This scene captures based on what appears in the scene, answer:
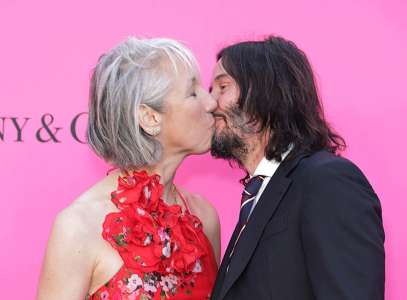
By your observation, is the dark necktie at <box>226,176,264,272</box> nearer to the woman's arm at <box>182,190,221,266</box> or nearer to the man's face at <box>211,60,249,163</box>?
the man's face at <box>211,60,249,163</box>

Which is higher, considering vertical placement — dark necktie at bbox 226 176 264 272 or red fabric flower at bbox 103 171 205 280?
dark necktie at bbox 226 176 264 272

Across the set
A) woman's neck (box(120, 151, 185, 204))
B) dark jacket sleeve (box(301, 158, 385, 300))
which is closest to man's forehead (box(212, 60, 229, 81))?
woman's neck (box(120, 151, 185, 204))

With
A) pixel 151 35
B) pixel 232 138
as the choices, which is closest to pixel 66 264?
pixel 232 138

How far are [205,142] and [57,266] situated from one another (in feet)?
1.62

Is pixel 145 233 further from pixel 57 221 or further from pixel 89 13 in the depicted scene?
pixel 89 13

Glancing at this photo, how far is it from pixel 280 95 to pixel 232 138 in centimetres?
16

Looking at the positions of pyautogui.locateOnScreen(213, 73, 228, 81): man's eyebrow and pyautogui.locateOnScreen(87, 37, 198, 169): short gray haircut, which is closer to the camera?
pyautogui.locateOnScreen(87, 37, 198, 169): short gray haircut

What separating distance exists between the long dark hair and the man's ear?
209mm

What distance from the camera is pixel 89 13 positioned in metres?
2.18

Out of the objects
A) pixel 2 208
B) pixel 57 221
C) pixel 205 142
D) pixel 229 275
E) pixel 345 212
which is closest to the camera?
pixel 345 212

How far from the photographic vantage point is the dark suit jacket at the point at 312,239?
1314 mm

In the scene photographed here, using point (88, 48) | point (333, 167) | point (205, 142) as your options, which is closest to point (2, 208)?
point (88, 48)

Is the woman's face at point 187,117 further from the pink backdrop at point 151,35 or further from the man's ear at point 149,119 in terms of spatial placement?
the pink backdrop at point 151,35

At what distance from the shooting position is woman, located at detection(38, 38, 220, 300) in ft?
5.25
